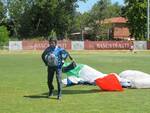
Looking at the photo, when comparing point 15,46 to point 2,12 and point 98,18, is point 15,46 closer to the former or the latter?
point 2,12

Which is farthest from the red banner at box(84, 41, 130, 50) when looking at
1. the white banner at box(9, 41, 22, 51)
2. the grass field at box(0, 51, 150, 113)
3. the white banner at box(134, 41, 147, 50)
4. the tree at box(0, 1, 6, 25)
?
the grass field at box(0, 51, 150, 113)

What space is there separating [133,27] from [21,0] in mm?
24335

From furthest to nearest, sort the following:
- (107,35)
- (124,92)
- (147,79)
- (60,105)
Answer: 1. (107,35)
2. (147,79)
3. (124,92)
4. (60,105)

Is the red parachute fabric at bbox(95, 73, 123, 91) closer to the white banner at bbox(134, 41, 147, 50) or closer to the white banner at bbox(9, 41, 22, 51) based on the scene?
the white banner at bbox(9, 41, 22, 51)

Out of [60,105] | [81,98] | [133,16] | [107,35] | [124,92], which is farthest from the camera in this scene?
[107,35]

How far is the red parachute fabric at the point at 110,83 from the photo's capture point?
16891 millimetres

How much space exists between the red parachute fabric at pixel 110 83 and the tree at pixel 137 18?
93621 millimetres

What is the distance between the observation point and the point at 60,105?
13.4m

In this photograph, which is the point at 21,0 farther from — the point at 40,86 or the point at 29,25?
the point at 40,86

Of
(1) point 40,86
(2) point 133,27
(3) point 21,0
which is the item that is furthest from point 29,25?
(1) point 40,86

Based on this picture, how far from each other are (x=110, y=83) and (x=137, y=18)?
96056mm

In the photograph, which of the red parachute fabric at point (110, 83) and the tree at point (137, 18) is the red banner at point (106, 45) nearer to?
the tree at point (137, 18)

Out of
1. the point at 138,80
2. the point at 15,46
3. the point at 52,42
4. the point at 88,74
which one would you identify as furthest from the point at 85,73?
the point at 15,46

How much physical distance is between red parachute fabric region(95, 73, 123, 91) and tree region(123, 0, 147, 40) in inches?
3686
